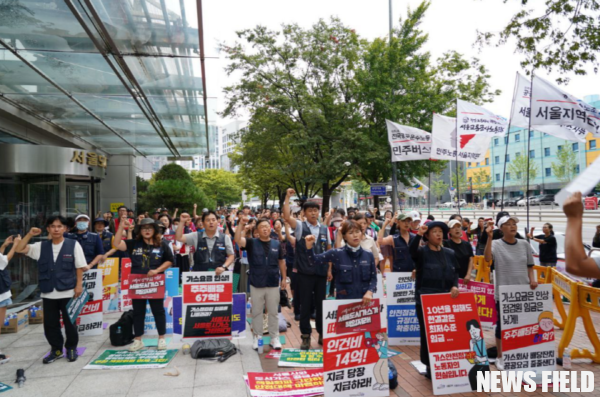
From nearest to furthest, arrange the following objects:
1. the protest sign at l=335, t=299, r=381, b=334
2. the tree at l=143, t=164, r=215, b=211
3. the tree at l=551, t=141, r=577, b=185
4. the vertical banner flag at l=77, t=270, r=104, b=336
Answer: the protest sign at l=335, t=299, r=381, b=334, the vertical banner flag at l=77, t=270, r=104, b=336, the tree at l=143, t=164, r=215, b=211, the tree at l=551, t=141, r=577, b=185

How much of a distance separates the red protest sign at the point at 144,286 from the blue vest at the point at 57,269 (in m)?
0.73

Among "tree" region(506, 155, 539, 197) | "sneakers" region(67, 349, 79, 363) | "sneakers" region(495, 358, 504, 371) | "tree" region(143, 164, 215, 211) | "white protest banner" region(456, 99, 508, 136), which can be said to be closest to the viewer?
"sneakers" region(495, 358, 504, 371)

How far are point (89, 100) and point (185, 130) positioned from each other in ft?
17.4

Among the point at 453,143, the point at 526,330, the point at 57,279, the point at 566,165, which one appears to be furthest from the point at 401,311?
the point at 566,165

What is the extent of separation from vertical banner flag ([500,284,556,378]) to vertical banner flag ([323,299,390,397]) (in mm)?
1578

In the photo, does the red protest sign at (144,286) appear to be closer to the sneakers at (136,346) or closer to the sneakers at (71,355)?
the sneakers at (136,346)

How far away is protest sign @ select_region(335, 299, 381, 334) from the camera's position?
4.29m

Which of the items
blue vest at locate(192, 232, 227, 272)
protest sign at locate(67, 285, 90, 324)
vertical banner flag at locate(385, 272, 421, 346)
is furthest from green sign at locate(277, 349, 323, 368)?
protest sign at locate(67, 285, 90, 324)

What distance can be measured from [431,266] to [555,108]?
17.3 feet

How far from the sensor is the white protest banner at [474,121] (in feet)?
34.9

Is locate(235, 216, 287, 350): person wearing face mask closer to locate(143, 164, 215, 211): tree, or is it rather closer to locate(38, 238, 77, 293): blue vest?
locate(38, 238, 77, 293): blue vest

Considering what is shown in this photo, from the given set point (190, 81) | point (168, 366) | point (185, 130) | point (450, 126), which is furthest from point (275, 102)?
point (168, 366)

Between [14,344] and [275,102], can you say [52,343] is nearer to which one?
[14,344]

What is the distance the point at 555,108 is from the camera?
799 centimetres
